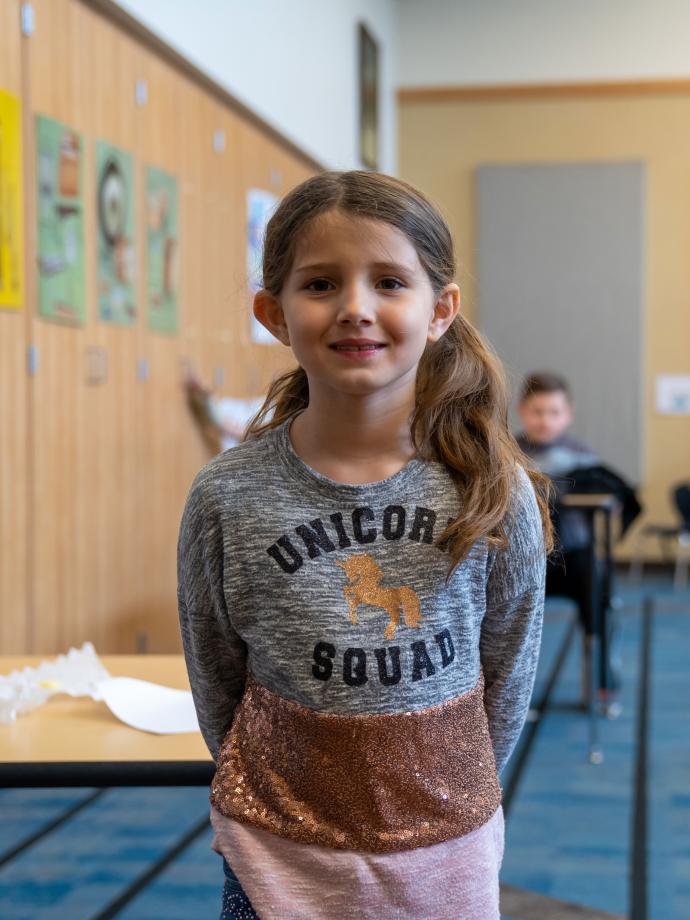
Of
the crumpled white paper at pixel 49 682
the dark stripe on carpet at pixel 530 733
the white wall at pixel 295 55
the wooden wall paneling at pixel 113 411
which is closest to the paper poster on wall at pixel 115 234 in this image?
the wooden wall paneling at pixel 113 411

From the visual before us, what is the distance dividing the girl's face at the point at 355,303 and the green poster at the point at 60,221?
2.91 metres

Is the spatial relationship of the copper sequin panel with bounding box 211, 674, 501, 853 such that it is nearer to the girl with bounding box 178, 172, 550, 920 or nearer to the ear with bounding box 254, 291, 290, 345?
the girl with bounding box 178, 172, 550, 920

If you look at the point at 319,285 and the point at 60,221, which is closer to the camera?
the point at 319,285

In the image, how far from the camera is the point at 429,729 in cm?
121

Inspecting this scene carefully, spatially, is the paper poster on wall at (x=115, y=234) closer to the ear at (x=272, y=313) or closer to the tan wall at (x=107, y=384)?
the tan wall at (x=107, y=384)

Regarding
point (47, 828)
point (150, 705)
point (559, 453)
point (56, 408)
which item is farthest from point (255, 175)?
point (150, 705)

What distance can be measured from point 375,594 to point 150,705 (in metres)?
0.72

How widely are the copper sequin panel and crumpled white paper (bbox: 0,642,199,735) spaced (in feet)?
1.70

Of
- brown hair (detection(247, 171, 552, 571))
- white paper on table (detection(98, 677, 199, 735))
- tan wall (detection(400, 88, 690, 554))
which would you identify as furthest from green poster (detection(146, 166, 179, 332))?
tan wall (detection(400, 88, 690, 554))

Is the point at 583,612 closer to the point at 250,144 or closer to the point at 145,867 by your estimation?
the point at 145,867

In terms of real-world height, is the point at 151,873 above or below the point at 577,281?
below

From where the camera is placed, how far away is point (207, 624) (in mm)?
1315

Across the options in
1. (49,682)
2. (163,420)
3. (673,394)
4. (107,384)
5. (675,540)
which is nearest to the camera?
(49,682)

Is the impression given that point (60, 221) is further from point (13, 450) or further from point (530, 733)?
point (530, 733)
